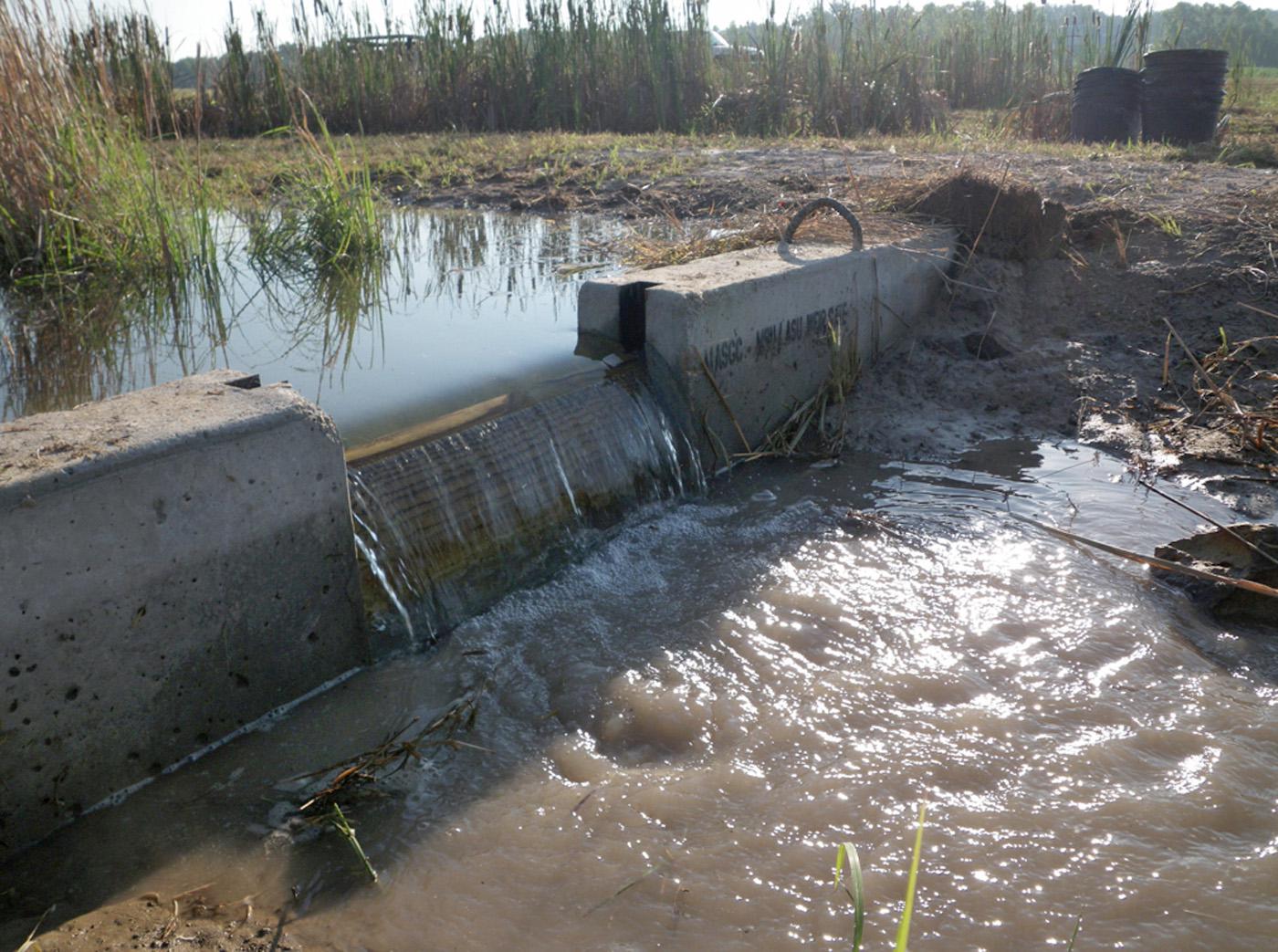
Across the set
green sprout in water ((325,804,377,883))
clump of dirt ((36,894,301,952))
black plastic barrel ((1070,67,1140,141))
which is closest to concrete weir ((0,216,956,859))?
clump of dirt ((36,894,301,952))

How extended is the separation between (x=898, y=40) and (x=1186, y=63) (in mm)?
3670

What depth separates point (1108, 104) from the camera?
10.3 m

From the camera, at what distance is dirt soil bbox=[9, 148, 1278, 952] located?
4.52m

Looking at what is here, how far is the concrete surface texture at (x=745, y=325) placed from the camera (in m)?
4.21

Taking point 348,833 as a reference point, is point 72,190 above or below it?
above

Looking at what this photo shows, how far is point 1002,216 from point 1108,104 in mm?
5672

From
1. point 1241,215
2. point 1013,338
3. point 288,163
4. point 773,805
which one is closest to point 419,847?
point 773,805

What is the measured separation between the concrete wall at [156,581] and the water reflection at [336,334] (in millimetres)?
792

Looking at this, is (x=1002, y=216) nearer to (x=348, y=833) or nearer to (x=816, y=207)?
(x=816, y=207)

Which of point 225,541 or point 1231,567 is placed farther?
point 1231,567

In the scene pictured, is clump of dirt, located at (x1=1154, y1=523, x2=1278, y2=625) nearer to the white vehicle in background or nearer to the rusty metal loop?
the rusty metal loop

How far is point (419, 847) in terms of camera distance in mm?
2281

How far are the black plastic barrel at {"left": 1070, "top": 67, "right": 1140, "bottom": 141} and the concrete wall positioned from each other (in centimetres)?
979

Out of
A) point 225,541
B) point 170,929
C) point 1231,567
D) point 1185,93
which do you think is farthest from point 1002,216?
point 1185,93
